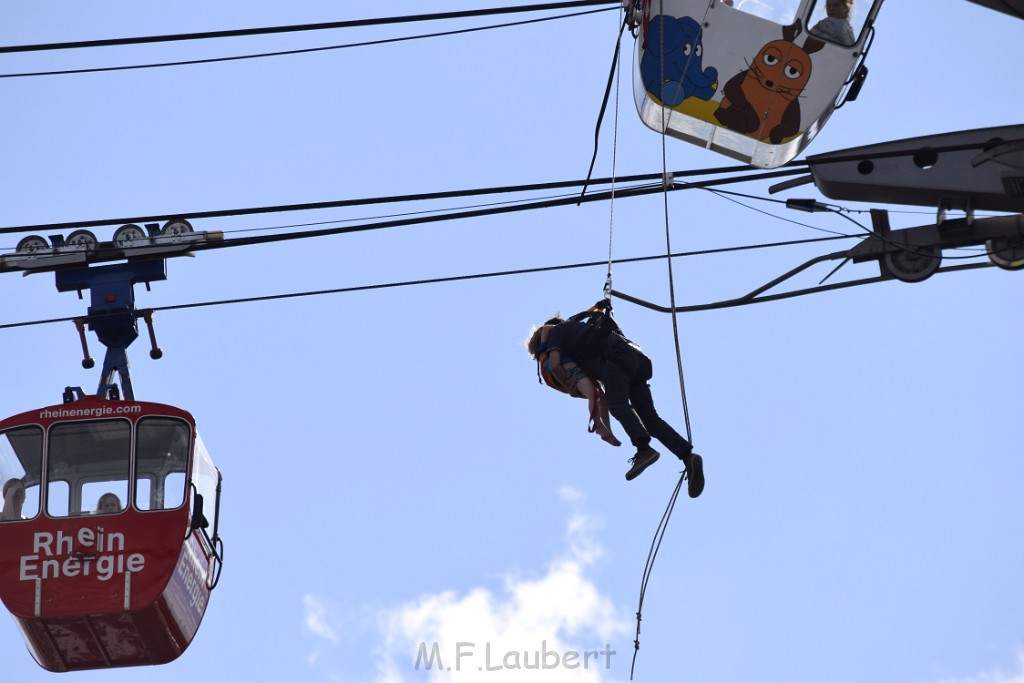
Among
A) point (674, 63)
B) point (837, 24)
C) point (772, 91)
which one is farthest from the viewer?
point (772, 91)

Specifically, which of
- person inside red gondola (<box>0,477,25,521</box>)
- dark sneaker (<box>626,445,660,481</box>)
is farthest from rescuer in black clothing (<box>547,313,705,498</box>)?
person inside red gondola (<box>0,477,25,521</box>)

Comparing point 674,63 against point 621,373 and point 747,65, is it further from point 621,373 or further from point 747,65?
point 621,373

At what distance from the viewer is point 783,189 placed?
16.2 meters

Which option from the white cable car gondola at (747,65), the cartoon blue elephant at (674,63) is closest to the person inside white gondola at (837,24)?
the white cable car gondola at (747,65)

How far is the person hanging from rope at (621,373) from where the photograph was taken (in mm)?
14766

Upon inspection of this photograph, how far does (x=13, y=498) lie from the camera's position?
58.3ft

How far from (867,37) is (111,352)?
754 centimetres

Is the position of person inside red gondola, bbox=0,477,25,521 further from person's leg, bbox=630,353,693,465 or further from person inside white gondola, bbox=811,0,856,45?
person inside white gondola, bbox=811,0,856,45

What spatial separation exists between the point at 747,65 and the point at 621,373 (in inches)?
127

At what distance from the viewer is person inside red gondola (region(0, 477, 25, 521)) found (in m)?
17.7

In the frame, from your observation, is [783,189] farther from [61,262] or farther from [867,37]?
[61,262]

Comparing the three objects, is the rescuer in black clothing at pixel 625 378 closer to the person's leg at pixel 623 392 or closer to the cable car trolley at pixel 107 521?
the person's leg at pixel 623 392

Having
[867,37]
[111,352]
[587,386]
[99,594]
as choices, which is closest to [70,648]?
[99,594]

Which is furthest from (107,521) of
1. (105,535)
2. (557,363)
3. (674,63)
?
(674,63)
